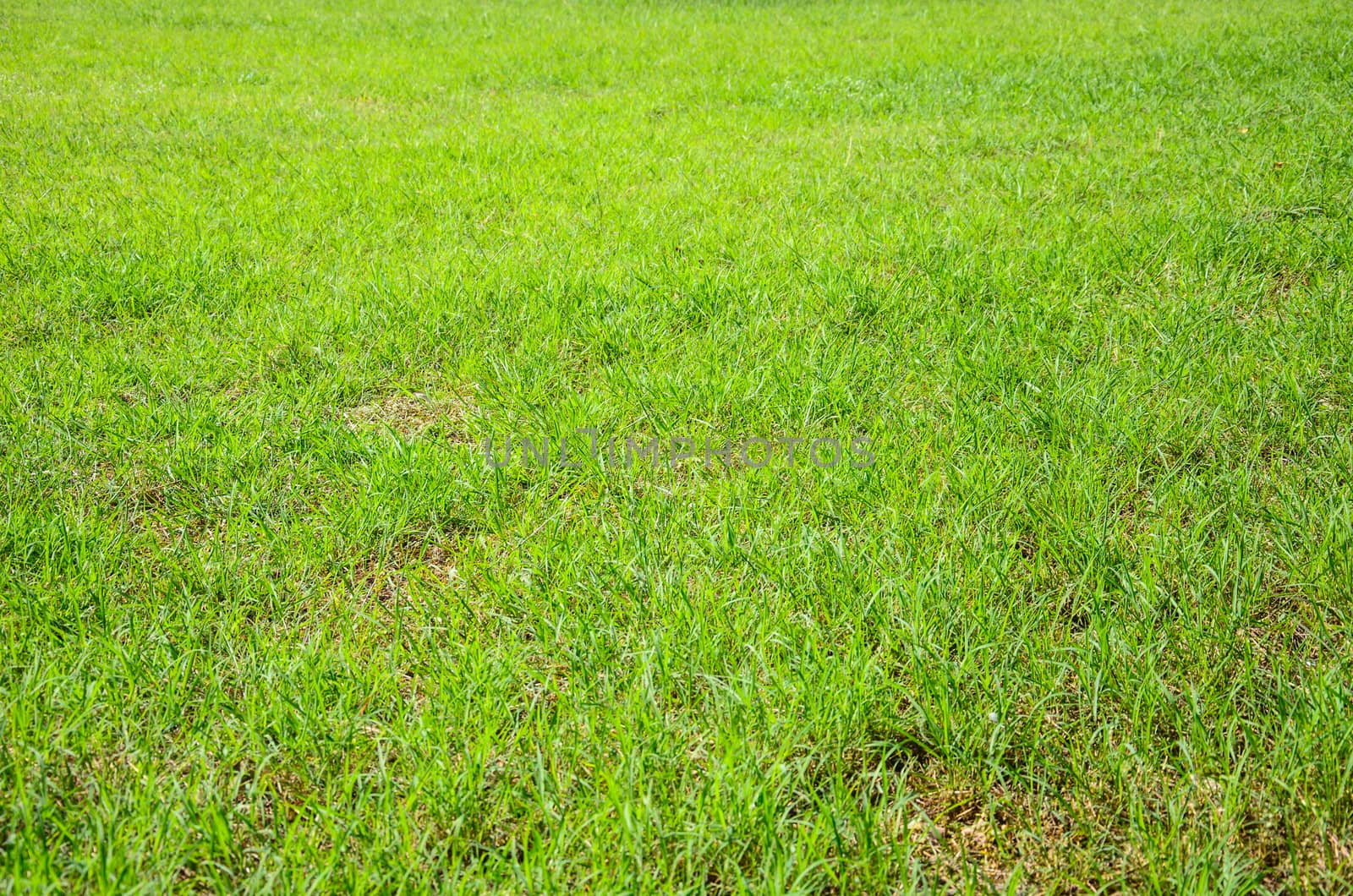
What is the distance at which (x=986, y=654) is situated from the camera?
6.15 feet

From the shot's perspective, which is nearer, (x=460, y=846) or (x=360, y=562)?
(x=460, y=846)

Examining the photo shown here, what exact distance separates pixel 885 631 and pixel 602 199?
3.50 meters

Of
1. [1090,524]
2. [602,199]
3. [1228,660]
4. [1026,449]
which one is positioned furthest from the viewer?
[602,199]

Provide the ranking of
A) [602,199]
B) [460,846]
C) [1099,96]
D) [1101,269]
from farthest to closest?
[1099,96], [602,199], [1101,269], [460,846]

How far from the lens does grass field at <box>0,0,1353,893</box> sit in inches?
61.1

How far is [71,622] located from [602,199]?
137 inches

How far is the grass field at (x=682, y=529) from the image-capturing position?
61.1 inches

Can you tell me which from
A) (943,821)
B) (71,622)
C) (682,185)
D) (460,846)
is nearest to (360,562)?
(71,622)

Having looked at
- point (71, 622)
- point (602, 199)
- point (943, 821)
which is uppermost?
point (602, 199)

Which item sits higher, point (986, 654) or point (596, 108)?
point (596, 108)

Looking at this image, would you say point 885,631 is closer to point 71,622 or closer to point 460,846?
point 460,846

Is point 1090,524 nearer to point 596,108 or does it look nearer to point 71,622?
point 71,622

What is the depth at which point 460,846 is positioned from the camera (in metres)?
1.52

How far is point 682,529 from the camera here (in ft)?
7.64
